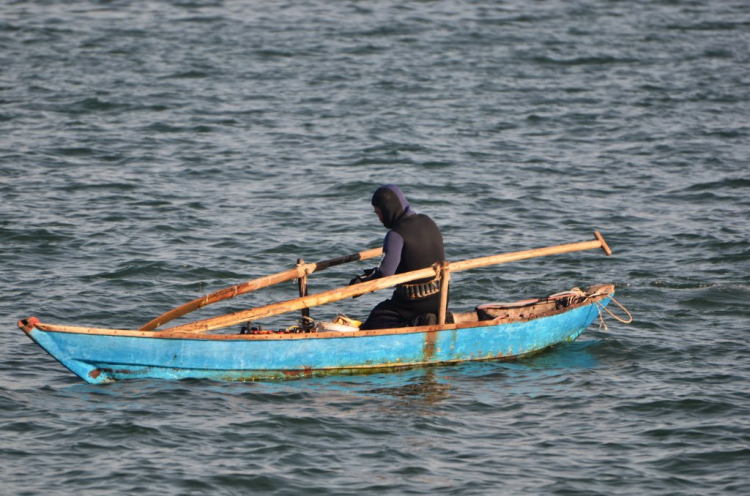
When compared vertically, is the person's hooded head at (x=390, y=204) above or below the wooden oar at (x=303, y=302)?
above

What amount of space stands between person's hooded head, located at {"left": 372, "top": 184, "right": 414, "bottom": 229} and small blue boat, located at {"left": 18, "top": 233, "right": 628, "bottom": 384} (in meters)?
0.64

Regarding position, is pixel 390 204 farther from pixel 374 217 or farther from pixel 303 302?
pixel 374 217

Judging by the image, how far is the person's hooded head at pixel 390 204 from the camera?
1168 cm

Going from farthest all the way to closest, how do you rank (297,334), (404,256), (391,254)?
(404,256) < (391,254) < (297,334)

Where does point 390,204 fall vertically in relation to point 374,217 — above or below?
above

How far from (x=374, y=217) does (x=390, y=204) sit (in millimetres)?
7580

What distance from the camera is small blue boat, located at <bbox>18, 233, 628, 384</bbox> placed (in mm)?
10914

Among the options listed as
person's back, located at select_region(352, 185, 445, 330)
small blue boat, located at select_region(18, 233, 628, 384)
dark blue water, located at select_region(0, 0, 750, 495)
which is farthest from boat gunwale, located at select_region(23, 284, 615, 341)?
dark blue water, located at select_region(0, 0, 750, 495)

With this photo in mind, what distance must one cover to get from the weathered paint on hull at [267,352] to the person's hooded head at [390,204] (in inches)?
47.8

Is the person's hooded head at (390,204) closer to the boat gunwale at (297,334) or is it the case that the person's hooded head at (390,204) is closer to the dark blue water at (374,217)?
the boat gunwale at (297,334)

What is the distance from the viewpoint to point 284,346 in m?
11.5

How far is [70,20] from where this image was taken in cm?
3331

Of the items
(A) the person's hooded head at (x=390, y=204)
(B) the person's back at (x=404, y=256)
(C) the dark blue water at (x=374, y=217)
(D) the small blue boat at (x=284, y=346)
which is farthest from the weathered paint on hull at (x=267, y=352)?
(A) the person's hooded head at (x=390, y=204)

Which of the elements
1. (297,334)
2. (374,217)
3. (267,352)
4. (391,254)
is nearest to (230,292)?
(267,352)
